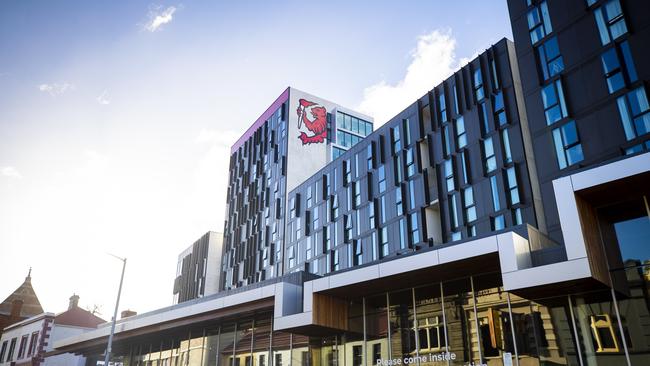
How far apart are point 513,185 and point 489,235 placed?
14.6 metres

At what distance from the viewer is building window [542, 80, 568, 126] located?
29.3 m

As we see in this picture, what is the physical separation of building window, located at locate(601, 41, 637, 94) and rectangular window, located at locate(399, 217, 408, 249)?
17667mm

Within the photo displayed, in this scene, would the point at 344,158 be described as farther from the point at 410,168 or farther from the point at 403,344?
the point at 403,344

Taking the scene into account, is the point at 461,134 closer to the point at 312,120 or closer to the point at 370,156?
the point at 370,156

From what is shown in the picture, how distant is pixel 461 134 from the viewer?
121 ft

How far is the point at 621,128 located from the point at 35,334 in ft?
193

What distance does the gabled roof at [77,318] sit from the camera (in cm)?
5900

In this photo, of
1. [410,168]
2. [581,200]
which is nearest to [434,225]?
[410,168]

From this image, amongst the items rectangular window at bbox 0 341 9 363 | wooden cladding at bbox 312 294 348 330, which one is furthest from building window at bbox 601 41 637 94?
rectangular window at bbox 0 341 9 363

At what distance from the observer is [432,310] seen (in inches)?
858

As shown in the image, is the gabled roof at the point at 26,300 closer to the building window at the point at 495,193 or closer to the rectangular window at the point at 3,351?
the rectangular window at the point at 3,351

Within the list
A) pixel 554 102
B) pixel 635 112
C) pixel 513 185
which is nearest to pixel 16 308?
pixel 513 185

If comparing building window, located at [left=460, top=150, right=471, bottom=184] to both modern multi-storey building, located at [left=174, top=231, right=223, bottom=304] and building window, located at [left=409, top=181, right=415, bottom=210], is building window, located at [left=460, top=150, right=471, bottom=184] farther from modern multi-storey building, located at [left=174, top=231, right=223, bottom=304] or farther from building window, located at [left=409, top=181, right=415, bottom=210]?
modern multi-storey building, located at [left=174, top=231, right=223, bottom=304]

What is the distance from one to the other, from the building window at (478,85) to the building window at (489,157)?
322 cm
